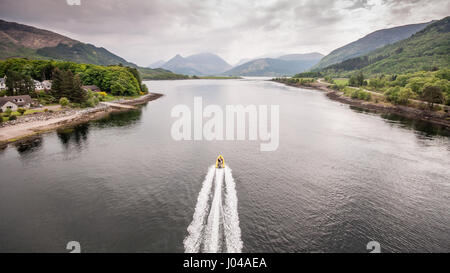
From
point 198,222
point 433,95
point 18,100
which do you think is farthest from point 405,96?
point 18,100

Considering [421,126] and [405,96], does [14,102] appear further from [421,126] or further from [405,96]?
[405,96]

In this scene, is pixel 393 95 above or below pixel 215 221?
above

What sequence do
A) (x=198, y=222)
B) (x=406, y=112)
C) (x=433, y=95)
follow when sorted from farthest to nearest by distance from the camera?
(x=406, y=112), (x=433, y=95), (x=198, y=222)

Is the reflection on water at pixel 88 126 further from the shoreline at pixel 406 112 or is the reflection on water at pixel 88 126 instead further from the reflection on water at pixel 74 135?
the shoreline at pixel 406 112

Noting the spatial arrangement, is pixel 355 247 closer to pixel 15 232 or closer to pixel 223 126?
pixel 15 232

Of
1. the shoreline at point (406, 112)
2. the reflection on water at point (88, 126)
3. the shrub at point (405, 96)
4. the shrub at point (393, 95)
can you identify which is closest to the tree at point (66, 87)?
the reflection on water at point (88, 126)
